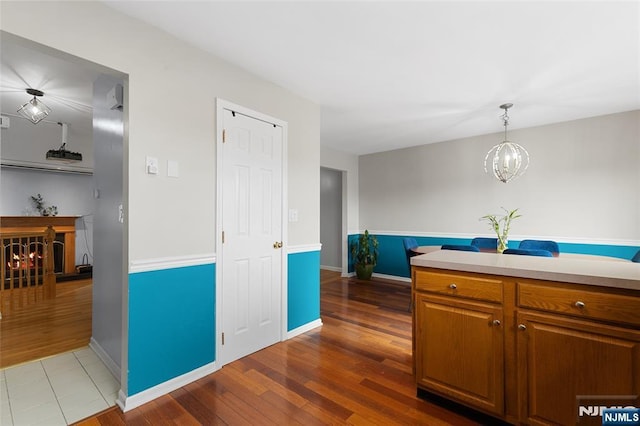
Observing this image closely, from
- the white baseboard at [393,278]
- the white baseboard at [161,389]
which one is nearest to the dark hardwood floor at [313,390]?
the white baseboard at [161,389]

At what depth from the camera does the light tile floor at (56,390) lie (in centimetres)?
170

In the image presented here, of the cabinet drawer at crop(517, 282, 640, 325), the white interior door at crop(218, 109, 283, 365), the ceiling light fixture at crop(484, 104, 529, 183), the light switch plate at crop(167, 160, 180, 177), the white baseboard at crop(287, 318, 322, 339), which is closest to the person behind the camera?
the cabinet drawer at crop(517, 282, 640, 325)

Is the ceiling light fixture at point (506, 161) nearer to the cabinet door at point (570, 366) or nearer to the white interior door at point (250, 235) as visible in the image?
the cabinet door at point (570, 366)

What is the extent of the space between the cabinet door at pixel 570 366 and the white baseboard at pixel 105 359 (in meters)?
2.71

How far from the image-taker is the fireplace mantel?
4.70m

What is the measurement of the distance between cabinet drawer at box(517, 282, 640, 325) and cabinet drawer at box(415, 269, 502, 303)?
12cm

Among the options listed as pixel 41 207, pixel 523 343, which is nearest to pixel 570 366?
pixel 523 343

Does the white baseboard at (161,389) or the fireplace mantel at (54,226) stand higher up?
the fireplace mantel at (54,226)

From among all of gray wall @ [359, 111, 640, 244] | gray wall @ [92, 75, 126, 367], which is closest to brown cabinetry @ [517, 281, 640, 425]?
gray wall @ [92, 75, 126, 367]

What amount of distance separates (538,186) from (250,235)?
4.24 m

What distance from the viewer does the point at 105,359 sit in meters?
2.32

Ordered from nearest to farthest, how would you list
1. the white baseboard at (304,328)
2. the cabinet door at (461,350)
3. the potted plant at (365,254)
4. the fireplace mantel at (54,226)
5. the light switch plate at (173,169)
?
the cabinet door at (461,350) → the light switch plate at (173,169) → the white baseboard at (304,328) → the fireplace mantel at (54,226) → the potted plant at (365,254)

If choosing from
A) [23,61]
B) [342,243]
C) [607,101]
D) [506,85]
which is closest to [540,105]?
[607,101]

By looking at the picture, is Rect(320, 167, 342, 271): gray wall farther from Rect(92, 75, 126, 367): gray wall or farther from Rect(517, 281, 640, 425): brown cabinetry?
Rect(517, 281, 640, 425): brown cabinetry
